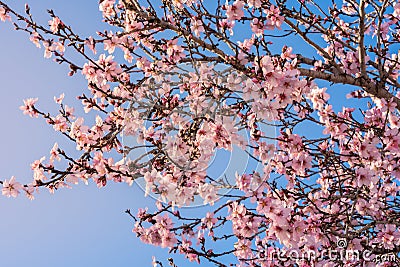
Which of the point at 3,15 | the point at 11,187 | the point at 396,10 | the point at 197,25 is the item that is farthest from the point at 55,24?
the point at 396,10

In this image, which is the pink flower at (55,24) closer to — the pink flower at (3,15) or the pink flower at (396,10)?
the pink flower at (3,15)

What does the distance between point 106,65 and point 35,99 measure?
3.49ft

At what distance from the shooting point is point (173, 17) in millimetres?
5191

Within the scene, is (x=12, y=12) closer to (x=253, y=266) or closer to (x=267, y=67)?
(x=267, y=67)

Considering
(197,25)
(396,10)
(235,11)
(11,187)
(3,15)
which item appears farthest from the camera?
(396,10)

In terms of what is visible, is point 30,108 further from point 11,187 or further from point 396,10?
point 396,10

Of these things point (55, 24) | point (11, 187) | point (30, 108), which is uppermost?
point (55, 24)

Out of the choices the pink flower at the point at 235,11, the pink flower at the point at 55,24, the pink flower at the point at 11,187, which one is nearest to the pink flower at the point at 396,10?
the pink flower at the point at 235,11

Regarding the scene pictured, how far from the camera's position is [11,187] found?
471cm

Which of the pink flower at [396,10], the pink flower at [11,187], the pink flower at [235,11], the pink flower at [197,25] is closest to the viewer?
the pink flower at [11,187]

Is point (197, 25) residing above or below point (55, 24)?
below

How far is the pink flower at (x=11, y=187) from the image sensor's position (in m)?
4.68

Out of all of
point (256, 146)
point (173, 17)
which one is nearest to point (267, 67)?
point (256, 146)

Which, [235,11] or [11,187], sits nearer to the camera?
[11,187]
